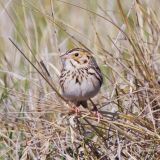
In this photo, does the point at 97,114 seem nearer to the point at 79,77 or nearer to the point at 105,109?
the point at 79,77

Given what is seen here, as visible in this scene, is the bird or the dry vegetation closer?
the dry vegetation

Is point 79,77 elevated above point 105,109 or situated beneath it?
elevated above

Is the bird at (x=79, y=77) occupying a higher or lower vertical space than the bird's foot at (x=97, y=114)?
higher

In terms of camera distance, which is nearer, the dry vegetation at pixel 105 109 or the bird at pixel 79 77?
the dry vegetation at pixel 105 109

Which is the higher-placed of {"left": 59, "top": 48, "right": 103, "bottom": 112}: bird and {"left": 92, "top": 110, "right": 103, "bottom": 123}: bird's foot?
{"left": 59, "top": 48, "right": 103, "bottom": 112}: bird

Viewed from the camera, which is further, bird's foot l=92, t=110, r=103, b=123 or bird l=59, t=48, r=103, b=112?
bird l=59, t=48, r=103, b=112

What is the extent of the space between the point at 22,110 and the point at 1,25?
1685 millimetres

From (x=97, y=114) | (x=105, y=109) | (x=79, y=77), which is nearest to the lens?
→ (x=97, y=114)

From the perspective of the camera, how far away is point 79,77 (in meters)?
4.10

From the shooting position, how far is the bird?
4.04 meters

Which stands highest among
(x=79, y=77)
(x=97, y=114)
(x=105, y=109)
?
(x=79, y=77)

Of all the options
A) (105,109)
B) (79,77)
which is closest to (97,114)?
(79,77)

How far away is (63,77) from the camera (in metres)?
4.15

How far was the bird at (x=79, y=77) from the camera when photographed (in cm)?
404
